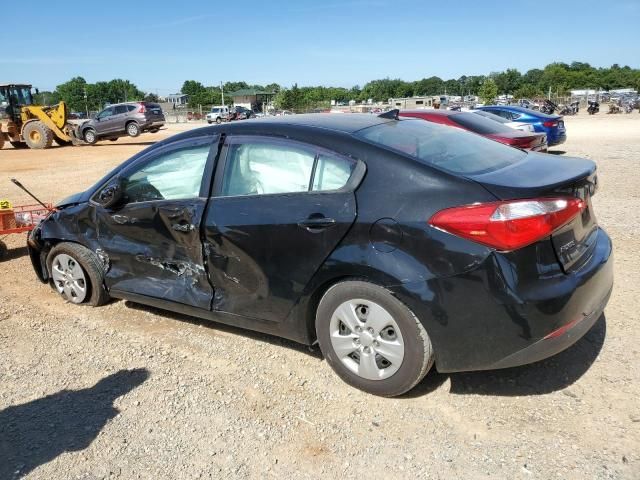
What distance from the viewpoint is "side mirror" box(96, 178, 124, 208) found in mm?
4168

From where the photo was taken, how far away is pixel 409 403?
3127mm

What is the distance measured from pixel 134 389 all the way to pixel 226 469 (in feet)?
3.39

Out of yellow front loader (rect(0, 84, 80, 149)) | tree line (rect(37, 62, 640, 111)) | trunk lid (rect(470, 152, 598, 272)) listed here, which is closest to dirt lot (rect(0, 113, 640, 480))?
trunk lid (rect(470, 152, 598, 272))

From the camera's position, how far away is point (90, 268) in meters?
4.46

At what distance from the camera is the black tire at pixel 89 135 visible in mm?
24797

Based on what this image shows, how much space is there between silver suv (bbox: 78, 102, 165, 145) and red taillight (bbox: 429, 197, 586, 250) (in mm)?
24460

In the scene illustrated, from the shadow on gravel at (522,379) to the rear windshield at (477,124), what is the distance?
679 cm

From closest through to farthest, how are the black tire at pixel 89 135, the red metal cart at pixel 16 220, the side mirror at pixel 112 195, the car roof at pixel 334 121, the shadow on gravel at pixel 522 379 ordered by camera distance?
the shadow on gravel at pixel 522 379 → the car roof at pixel 334 121 → the side mirror at pixel 112 195 → the red metal cart at pixel 16 220 → the black tire at pixel 89 135

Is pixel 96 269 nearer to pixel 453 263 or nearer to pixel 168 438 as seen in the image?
pixel 168 438

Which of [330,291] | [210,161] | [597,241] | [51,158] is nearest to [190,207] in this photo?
[210,161]

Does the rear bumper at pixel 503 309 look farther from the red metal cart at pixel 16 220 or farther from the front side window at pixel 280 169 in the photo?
the red metal cart at pixel 16 220

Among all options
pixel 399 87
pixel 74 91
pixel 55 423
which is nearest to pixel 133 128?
pixel 55 423

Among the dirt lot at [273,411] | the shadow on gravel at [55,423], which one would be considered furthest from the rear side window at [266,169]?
the shadow on gravel at [55,423]

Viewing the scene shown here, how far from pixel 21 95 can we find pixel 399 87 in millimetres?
131606
